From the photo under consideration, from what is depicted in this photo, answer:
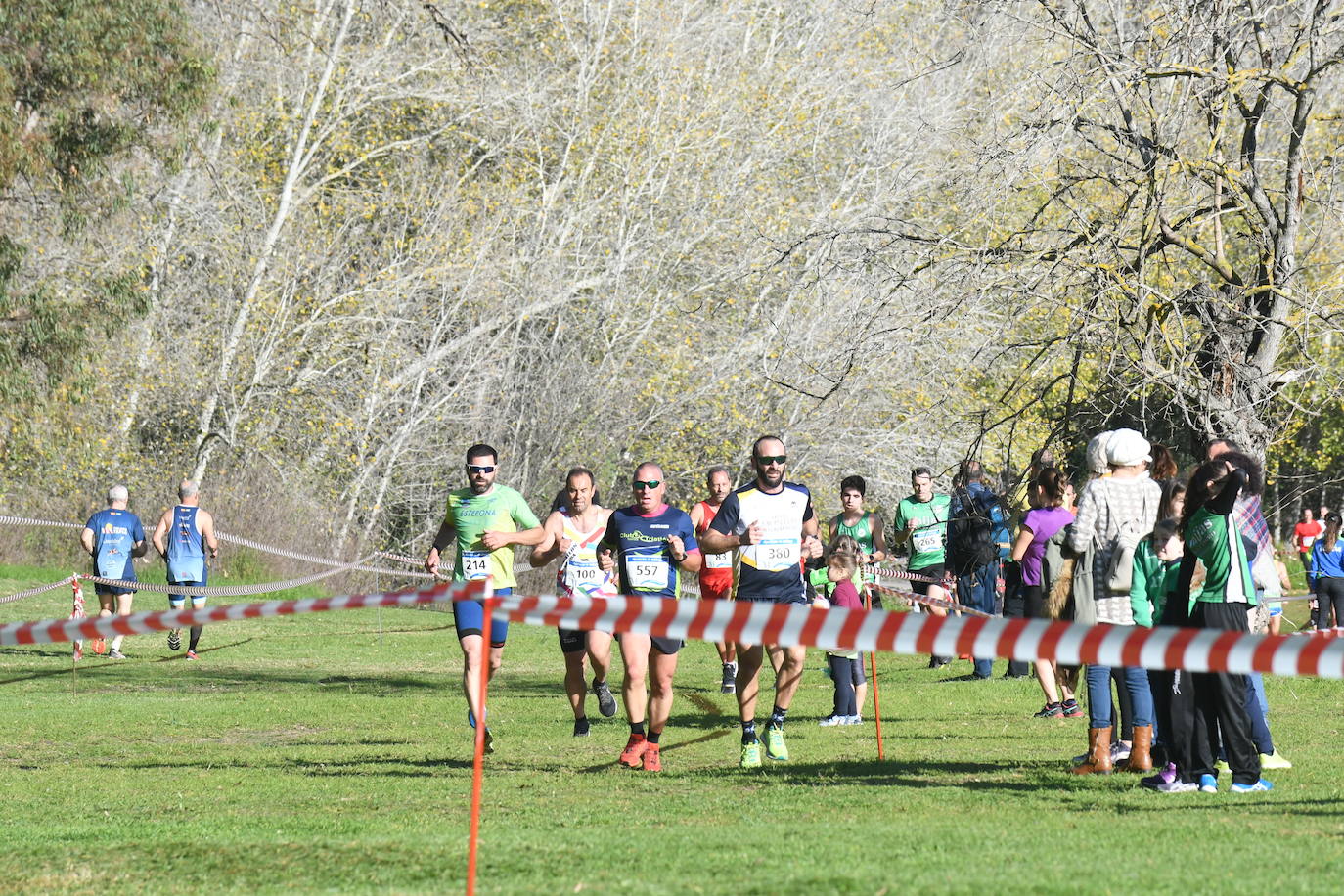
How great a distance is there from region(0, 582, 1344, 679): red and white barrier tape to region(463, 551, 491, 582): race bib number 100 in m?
2.65

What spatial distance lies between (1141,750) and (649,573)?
3.02 meters

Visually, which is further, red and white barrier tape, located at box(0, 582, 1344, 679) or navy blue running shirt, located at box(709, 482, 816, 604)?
navy blue running shirt, located at box(709, 482, 816, 604)

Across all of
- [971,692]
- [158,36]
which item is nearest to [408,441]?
[158,36]

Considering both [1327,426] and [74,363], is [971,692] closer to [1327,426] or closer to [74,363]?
[74,363]

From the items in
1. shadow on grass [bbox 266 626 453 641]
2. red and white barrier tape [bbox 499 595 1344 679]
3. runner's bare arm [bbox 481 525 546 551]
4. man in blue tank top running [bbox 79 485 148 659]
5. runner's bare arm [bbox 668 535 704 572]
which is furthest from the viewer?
shadow on grass [bbox 266 626 453 641]

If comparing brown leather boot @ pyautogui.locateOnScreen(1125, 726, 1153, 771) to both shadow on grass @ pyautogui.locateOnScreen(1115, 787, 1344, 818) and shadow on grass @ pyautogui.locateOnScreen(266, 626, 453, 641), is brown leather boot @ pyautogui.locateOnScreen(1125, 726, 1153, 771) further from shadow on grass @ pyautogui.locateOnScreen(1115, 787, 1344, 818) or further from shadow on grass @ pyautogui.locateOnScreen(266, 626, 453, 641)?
shadow on grass @ pyautogui.locateOnScreen(266, 626, 453, 641)

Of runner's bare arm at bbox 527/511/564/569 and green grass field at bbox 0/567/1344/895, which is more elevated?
runner's bare arm at bbox 527/511/564/569

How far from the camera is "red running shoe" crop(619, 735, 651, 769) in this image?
10203 millimetres

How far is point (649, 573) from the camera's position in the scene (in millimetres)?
10414

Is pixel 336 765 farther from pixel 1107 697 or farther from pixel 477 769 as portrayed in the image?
pixel 1107 697

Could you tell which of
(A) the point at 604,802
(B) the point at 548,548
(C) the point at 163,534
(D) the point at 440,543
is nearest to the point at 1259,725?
(A) the point at 604,802

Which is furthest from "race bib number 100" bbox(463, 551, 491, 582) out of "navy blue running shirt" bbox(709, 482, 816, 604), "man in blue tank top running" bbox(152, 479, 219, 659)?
"man in blue tank top running" bbox(152, 479, 219, 659)

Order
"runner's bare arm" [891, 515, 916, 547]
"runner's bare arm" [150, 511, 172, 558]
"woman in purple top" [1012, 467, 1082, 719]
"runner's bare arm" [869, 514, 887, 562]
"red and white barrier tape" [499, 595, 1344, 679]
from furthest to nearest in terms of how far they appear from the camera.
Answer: "runner's bare arm" [150, 511, 172, 558] < "runner's bare arm" [891, 515, 916, 547] < "runner's bare arm" [869, 514, 887, 562] < "woman in purple top" [1012, 467, 1082, 719] < "red and white barrier tape" [499, 595, 1344, 679]

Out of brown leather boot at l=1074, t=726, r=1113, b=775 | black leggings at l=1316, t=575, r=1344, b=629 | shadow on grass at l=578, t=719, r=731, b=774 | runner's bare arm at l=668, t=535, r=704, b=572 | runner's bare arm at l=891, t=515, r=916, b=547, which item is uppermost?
runner's bare arm at l=891, t=515, r=916, b=547
